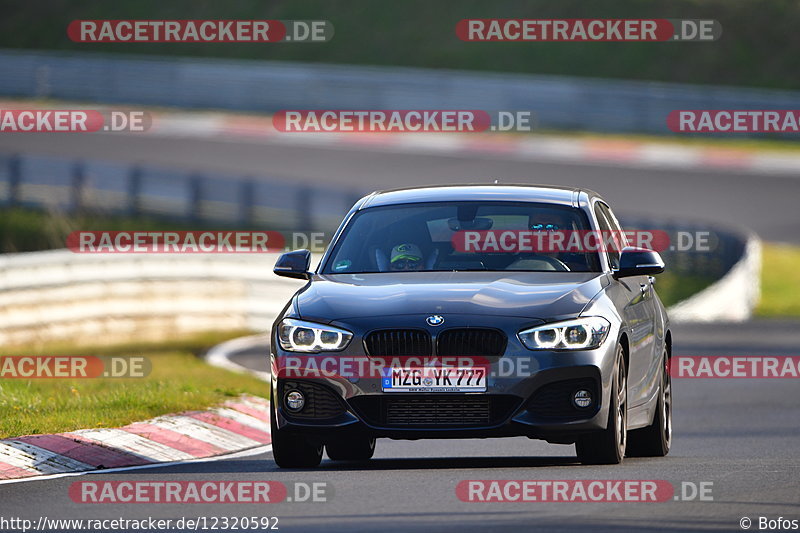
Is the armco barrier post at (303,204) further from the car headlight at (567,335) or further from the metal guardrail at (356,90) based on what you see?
the car headlight at (567,335)

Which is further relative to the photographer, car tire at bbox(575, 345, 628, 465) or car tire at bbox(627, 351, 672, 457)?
car tire at bbox(627, 351, 672, 457)

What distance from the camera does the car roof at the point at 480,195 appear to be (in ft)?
35.7

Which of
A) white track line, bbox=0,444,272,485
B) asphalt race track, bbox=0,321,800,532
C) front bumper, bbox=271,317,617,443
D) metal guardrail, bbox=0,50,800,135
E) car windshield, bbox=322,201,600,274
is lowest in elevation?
asphalt race track, bbox=0,321,800,532

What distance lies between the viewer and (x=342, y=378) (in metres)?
9.48

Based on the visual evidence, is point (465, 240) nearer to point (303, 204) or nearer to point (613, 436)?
point (613, 436)

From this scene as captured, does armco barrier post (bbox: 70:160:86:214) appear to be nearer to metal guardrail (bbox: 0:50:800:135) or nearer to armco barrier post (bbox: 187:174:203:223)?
armco barrier post (bbox: 187:174:203:223)

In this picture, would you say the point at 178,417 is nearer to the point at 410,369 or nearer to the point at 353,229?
the point at 353,229

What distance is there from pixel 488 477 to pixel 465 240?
1.86m

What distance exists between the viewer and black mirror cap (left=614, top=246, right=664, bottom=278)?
10.4m

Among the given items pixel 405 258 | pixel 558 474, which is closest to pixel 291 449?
pixel 405 258

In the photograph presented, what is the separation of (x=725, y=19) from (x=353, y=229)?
4349cm

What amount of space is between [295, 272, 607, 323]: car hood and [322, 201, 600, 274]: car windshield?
21cm

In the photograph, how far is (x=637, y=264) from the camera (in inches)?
411

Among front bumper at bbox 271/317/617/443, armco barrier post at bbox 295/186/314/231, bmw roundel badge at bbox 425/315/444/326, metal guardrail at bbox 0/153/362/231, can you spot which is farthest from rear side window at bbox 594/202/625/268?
armco barrier post at bbox 295/186/314/231
